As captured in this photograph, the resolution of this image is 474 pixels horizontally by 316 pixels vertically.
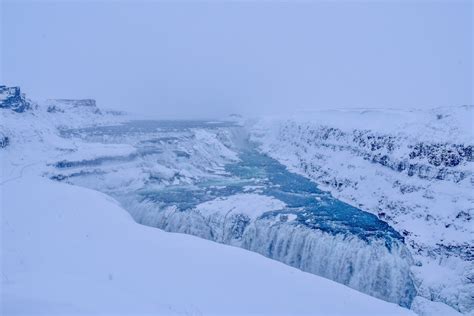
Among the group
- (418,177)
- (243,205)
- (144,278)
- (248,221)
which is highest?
(418,177)

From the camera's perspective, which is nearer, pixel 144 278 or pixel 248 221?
pixel 144 278

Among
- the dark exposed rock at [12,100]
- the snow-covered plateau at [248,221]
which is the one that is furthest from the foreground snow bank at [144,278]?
the dark exposed rock at [12,100]

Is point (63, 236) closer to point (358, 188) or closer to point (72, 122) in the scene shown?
point (358, 188)

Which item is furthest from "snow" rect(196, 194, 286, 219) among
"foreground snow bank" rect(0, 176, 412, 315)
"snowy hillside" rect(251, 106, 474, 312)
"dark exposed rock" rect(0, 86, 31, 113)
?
"dark exposed rock" rect(0, 86, 31, 113)

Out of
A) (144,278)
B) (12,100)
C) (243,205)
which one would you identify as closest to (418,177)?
(243,205)

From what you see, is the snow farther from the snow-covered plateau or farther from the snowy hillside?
the snowy hillside

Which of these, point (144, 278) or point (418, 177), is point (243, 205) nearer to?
point (418, 177)

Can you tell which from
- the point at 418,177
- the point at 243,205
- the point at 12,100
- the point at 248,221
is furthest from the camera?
the point at 12,100

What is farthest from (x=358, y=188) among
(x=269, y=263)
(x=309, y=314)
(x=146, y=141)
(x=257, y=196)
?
(x=146, y=141)
